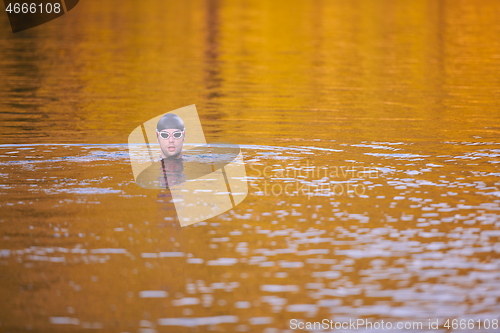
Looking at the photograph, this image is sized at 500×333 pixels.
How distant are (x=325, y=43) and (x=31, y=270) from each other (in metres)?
27.8

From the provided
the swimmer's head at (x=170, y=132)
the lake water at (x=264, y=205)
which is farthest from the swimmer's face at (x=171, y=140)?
the lake water at (x=264, y=205)

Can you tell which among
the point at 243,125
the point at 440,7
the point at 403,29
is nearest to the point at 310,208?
the point at 243,125

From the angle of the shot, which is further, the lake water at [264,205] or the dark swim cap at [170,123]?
the dark swim cap at [170,123]

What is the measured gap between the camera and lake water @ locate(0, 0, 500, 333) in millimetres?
6887

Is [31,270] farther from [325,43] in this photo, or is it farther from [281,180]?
[325,43]

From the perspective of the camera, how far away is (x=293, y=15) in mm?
52156

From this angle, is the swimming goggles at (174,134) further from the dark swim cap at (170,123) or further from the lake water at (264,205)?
the lake water at (264,205)

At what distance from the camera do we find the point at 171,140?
479 inches

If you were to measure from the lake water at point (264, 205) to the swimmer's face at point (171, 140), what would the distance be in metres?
0.74

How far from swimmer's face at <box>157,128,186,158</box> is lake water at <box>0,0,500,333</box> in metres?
0.74

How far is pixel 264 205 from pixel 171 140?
9.11ft

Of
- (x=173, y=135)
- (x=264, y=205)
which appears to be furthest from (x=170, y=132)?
(x=264, y=205)

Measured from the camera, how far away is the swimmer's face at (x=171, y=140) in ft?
40.0

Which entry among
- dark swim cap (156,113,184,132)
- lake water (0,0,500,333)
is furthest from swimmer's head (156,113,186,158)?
lake water (0,0,500,333)
